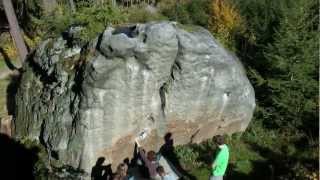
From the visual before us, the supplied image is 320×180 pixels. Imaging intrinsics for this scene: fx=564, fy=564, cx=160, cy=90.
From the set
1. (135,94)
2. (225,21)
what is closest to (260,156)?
(135,94)

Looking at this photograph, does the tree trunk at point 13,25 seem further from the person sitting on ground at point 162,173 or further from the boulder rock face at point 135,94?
the person sitting on ground at point 162,173

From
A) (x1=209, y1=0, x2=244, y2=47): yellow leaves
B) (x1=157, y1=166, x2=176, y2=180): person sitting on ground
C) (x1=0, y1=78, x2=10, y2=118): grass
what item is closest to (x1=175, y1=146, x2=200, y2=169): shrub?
(x1=157, y1=166, x2=176, y2=180): person sitting on ground

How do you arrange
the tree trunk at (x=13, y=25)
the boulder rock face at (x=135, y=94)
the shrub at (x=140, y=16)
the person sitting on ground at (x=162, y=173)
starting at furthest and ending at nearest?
the tree trunk at (x=13, y=25) < the shrub at (x=140, y=16) < the boulder rock face at (x=135, y=94) < the person sitting on ground at (x=162, y=173)

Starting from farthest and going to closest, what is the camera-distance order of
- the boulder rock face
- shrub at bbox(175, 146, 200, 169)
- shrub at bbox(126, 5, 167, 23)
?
shrub at bbox(126, 5, 167, 23)
shrub at bbox(175, 146, 200, 169)
the boulder rock face

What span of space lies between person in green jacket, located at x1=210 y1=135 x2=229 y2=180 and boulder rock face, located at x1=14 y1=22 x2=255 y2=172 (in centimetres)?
388

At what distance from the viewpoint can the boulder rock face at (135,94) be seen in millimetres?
15820

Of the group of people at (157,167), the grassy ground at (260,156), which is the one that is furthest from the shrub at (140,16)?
the group of people at (157,167)

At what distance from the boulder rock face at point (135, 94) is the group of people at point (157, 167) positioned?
4.03 feet

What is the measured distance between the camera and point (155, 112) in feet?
55.7

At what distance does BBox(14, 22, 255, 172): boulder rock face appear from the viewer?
15820 millimetres

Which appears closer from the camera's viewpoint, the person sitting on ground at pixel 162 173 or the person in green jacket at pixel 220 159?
the person in green jacket at pixel 220 159

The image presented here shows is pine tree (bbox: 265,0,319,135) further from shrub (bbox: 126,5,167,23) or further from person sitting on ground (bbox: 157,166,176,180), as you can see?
person sitting on ground (bbox: 157,166,176,180)

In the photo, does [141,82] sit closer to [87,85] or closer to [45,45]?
[87,85]

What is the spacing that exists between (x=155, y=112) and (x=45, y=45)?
16.4 feet
